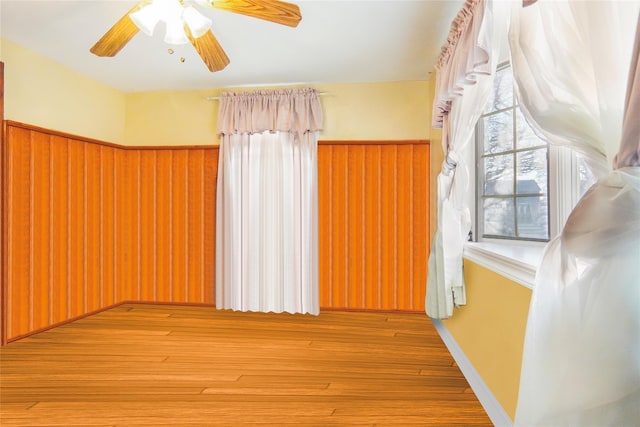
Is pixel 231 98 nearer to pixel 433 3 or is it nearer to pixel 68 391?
pixel 433 3

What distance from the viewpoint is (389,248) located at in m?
3.48

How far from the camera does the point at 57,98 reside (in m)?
3.08

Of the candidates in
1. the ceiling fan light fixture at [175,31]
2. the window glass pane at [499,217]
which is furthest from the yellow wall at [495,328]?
the ceiling fan light fixture at [175,31]

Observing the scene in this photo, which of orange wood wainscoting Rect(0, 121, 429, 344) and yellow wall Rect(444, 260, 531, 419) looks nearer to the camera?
yellow wall Rect(444, 260, 531, 419)

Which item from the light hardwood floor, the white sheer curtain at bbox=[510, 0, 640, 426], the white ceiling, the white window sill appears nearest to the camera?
the white sheer curtain at bbox=[510, 0, 640, 426]

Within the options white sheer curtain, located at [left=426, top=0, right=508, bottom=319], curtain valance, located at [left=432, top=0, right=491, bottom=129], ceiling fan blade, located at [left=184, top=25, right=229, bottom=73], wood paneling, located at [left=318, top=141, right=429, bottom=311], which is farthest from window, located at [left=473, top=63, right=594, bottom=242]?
ceiling fan blade, located at [left=184, top=25, right=229, bottom=73]

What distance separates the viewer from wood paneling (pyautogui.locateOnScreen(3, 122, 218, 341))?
2.74 meters

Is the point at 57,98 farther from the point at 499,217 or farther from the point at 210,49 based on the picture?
the point at 499,217

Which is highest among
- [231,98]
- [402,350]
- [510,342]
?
[231,98]

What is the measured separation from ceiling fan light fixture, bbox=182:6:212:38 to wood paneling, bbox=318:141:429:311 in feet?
6.00

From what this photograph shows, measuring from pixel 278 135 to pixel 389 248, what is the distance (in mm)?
1499

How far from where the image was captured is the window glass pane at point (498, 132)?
225 cm

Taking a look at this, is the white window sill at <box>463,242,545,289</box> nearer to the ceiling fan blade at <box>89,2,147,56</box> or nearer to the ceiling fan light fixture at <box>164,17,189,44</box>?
the ceiling fan light fixture at <box>164,17,189,44</box>

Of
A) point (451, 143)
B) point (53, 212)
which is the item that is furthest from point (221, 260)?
point (451, 143)
